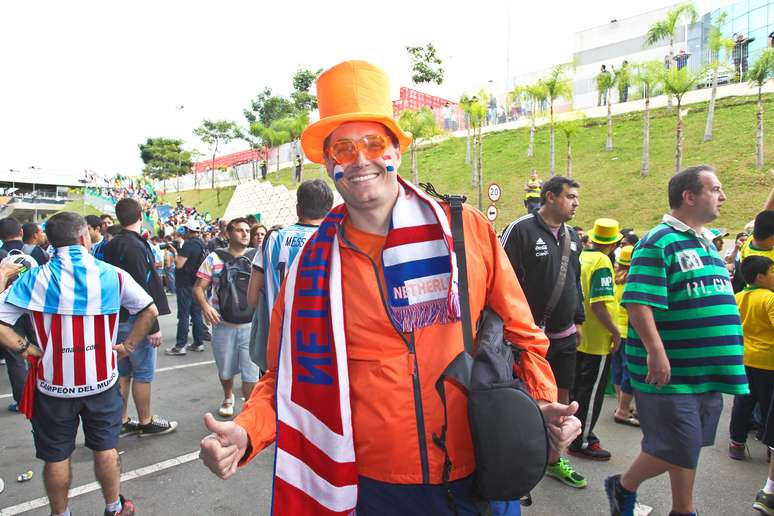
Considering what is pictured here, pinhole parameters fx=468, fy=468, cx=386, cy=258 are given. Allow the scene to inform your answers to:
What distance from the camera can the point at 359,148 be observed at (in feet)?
5.73

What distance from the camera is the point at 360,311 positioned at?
165 cm

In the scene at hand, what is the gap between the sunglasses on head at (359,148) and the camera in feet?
5.73

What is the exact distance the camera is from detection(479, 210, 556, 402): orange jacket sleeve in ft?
5.34

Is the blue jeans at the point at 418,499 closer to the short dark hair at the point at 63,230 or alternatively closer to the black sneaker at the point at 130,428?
the short dark hair at the point at 63,230

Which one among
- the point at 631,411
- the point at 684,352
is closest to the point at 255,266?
the point at 684,352

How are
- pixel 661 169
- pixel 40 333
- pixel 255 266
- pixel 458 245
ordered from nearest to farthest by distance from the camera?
1. pixel 458 245
2. pixel 40 333
3. pixel 255 266
4. pixel 661 169

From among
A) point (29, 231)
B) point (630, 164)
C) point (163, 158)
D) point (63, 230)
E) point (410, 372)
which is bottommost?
point (410, 372)

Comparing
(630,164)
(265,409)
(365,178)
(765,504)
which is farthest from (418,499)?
(630,164)

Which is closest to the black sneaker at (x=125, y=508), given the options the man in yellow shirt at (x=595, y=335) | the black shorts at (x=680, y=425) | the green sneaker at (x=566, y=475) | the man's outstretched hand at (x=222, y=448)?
the man's outstretched hand at (x=222, y=448)

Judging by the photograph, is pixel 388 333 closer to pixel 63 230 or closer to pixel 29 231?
pixel 63 230

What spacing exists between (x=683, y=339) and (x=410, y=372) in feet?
6.65

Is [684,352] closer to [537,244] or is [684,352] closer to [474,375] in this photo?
[537,244]

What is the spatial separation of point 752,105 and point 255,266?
3507 centimetres

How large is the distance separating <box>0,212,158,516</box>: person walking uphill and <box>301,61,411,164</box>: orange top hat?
202 centimetres
